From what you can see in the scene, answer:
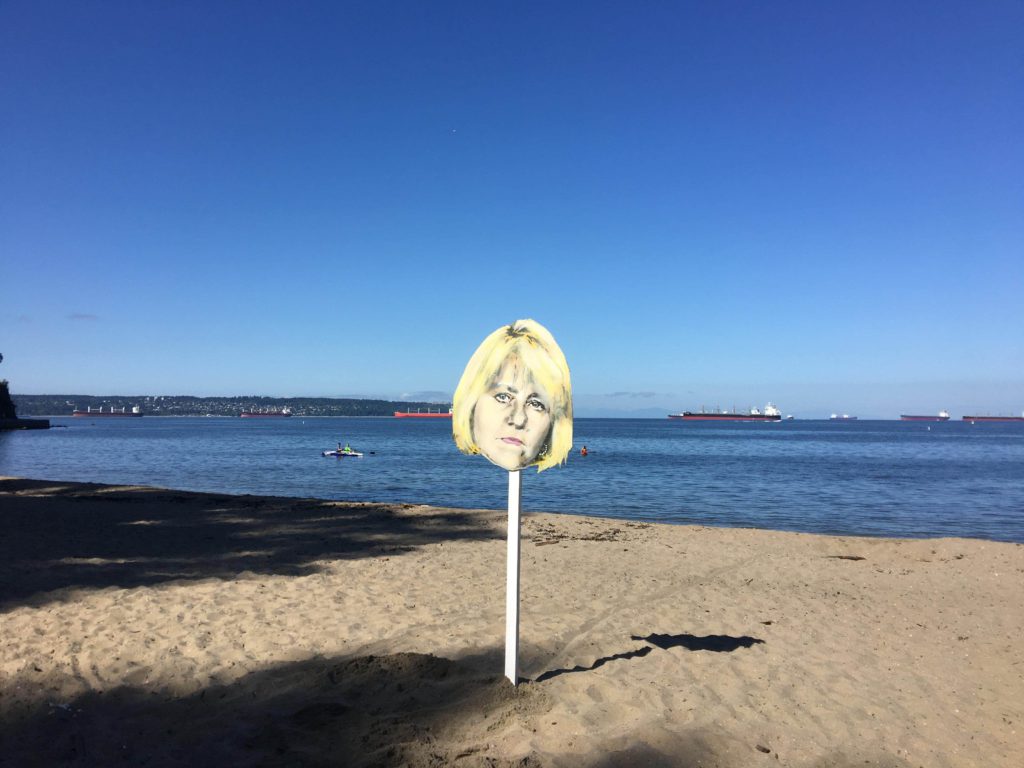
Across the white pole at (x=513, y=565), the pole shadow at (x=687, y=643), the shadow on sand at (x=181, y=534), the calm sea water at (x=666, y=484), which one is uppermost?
the white pole at (x=513, y=565)

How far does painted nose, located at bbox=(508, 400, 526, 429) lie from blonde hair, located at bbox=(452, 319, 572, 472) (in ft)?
0.64

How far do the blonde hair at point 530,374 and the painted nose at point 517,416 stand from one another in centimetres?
19

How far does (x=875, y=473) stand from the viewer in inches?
1598

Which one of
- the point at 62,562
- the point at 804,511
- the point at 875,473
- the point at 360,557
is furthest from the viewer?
the point at 875,473

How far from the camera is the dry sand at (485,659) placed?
13.8ft

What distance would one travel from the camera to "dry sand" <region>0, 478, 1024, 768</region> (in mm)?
4191

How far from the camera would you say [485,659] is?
18.8ft

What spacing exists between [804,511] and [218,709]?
→ 2254 cm

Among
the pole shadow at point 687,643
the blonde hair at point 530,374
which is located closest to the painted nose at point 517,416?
the blonde hair at point 530,374

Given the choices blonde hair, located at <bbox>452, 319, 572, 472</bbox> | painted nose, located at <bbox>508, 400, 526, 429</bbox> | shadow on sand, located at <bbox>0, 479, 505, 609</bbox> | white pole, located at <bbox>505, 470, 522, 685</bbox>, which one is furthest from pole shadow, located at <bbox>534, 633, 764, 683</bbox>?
shadow on sand, located at <bbox>0, 479, 505, 609</bbox>

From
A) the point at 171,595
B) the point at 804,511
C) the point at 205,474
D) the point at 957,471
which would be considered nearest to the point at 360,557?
the point at 171,595

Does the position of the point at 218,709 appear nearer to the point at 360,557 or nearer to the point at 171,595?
Result: the point at 171,595

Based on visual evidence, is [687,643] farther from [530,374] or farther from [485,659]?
[530,374]

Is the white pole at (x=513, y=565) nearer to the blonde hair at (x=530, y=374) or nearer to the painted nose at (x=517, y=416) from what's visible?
the blonde hair at (x=530, y=374)
